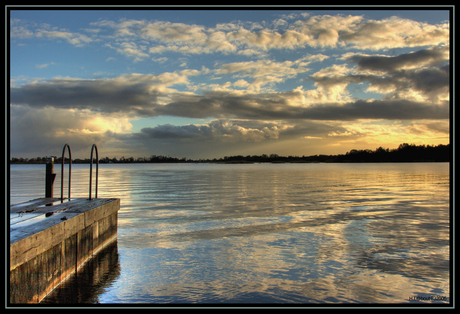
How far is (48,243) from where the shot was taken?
5656 millimetres

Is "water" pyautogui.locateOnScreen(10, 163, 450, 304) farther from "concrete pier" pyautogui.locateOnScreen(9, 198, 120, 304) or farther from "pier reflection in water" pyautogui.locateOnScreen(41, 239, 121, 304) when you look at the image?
"concrete pier" pyautogui.locateOnScreen(9, 198, 120, 304)

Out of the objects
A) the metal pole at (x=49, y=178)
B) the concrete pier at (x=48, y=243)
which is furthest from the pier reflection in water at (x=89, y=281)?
the metal pole at (x=49, y=178)

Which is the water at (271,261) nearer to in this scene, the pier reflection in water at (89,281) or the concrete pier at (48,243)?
the pier reflection in water at (89,281)

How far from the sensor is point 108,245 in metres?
9.58

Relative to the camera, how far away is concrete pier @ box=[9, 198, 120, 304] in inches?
188

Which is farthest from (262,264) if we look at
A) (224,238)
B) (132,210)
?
(132,210)

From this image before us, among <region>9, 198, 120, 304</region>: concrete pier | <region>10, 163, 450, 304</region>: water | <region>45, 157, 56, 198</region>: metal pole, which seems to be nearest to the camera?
<region>9, 198, 120, 304</region>: concrete pier

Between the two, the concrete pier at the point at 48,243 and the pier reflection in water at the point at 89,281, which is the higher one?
the concrete pier at the point at 48,243

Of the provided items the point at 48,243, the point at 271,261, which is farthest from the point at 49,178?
the point at 271,261

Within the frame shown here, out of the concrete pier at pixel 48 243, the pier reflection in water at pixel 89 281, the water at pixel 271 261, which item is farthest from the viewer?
the water at pixel 271 261

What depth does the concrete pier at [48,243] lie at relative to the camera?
15.7 ft

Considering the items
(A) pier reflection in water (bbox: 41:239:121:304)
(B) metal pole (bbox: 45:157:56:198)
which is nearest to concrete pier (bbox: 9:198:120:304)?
(A) pier reflection in water (bbox: 41:239:121:304)
